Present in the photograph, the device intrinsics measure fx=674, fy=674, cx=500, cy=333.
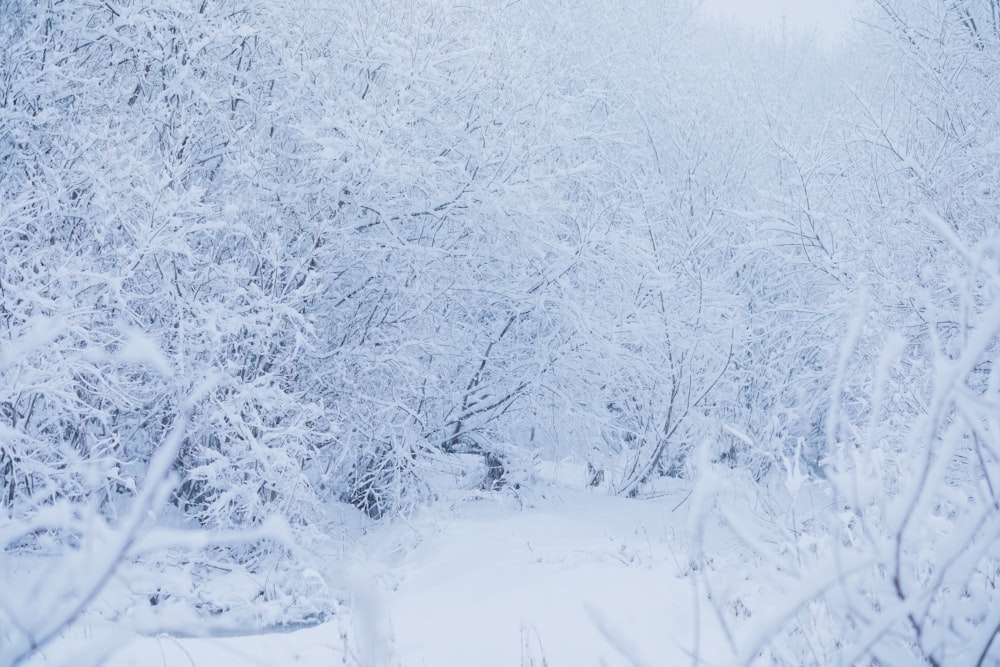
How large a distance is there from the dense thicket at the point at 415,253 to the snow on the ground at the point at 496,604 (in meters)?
0.93

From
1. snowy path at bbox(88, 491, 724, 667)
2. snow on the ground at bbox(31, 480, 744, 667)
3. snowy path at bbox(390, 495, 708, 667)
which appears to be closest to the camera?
snow on the ground at bbox(31, 480, 744, 667)

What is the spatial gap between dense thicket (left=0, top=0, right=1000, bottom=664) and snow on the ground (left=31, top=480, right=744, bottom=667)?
930mm

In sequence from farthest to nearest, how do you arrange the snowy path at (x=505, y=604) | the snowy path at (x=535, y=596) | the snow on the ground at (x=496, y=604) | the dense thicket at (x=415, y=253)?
the dense thicket at (x=415, y=253), the snowy path at (x=535, y=596), the snowy path at (x=505, y=604), the snow on the ground at (x=496, y=604)

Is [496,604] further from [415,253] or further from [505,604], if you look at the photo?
[415,253]

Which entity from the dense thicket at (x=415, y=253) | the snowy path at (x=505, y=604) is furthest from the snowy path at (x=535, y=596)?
the dense thicket at (x=415, y=253)

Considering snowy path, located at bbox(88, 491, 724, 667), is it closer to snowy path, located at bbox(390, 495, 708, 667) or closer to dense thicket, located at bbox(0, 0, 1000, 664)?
snowy path, located at bbox(390, 495, 708, 667)

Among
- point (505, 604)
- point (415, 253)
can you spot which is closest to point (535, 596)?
point (505, 604)

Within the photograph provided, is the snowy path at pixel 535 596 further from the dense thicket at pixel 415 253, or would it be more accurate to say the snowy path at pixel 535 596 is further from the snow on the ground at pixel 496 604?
the dense thicket at pixel 415 253

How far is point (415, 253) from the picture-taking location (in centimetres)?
777

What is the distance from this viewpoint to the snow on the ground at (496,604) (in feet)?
12.2

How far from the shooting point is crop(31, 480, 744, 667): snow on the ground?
371cm

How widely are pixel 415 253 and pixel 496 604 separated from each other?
163 inches

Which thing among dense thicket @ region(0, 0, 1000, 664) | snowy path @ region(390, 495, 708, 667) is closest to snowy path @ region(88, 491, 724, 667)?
snowy path @ region(390, 495, 708, 667)

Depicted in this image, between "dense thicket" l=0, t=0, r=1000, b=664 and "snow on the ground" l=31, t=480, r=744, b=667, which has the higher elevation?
"dense thicket" l=0, t=0, r=1000, b=664
